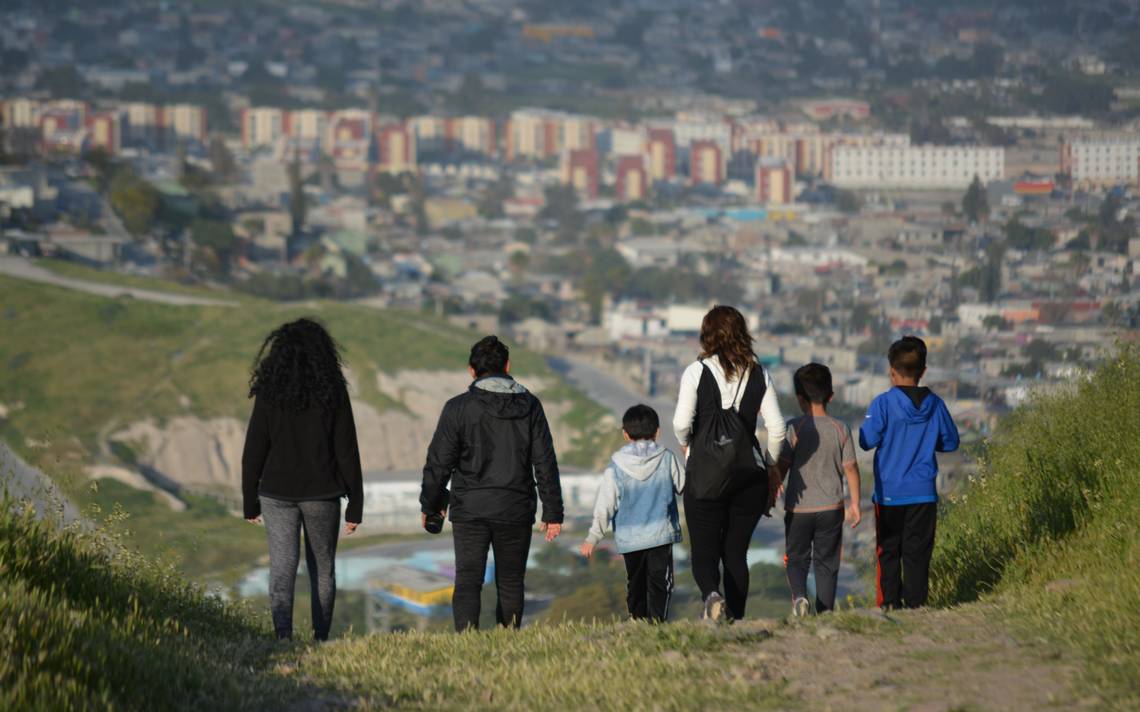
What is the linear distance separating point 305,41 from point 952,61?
5913 cm

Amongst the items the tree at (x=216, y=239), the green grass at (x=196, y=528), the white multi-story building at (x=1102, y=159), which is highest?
the white multi-story building at (x=1102, y=159)

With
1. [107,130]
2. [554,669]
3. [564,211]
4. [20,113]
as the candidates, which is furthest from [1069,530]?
[20,113]

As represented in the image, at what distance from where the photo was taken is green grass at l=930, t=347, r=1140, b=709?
3.88 meters

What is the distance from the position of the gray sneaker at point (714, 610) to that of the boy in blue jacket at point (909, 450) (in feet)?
1.98

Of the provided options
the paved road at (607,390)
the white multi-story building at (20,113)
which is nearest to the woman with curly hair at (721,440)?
the paved road at (607,390)

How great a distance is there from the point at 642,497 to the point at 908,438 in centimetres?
82

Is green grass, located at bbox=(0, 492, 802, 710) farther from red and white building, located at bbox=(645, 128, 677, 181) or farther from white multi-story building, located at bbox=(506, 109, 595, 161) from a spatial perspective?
white multi-story building, located at bbox=(506, 109, 595, 161)

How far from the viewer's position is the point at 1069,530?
5.18m

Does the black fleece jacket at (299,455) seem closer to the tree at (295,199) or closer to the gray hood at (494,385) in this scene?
the gray hood at (494,385)

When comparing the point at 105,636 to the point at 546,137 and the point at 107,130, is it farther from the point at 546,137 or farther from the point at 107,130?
the point at 546,137

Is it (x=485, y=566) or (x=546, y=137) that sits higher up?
(x=546, y=137)

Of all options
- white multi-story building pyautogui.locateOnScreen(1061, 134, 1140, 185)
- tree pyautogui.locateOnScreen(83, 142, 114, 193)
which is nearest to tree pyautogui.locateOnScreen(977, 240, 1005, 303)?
white multi-story building pyautogui.locateOnScreen(1061, 134, 1140, 185)

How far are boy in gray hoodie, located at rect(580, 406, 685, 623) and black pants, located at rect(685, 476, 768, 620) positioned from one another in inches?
6.2

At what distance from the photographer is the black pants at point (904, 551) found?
469cm
